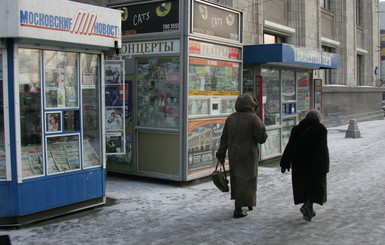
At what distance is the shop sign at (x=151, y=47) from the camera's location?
800 centimetres

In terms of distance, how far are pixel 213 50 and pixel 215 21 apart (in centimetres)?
58

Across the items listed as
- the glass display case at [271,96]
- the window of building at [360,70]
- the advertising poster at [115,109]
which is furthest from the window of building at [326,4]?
the advertising poster at [115,109]

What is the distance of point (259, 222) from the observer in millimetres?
6062

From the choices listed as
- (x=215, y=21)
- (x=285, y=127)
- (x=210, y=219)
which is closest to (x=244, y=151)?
(x=210, y=219)

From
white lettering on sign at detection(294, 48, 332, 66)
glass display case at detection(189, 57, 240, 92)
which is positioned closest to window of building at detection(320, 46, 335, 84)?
white lettering on sign at detection(294, 48, 332, 66)

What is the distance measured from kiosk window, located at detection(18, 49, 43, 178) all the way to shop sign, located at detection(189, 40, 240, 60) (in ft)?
9.97

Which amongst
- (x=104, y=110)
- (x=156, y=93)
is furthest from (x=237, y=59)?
(x=104, y=110)

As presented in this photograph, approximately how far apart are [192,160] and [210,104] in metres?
1.21

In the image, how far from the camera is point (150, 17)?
8.33m

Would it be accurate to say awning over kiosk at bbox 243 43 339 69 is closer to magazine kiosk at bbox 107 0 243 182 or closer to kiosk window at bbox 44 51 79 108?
magazine kiosk at bbox 107 0 243 182

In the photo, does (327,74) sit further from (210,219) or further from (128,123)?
(210,219)

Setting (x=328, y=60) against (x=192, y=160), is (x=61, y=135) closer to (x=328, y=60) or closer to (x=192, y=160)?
(x=192, y=160)

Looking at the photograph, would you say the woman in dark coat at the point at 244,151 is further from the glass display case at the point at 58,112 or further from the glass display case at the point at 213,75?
the glass display case at the point at 58,112

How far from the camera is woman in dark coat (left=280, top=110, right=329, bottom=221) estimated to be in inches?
237
